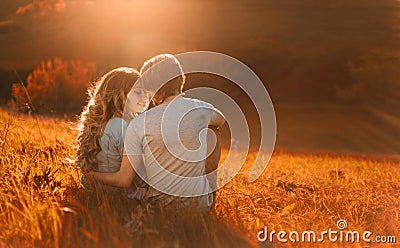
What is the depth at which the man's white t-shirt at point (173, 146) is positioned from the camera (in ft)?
15.4

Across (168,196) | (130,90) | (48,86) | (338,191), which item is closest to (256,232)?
(168,196)

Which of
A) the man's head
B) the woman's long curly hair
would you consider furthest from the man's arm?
the man's head

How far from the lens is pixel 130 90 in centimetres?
494

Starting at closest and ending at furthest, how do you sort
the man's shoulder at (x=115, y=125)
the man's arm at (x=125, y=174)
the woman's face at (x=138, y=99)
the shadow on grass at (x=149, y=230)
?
the shadow on grass at (x=149, y=230), the man's arm at (x=125, y=174), the woman's face at (x=138, y=99), the man's shoulder at (x=115, y=125)

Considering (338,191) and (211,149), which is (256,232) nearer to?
(211,149)

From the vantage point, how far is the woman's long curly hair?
4.97 meters

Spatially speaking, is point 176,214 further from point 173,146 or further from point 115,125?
point 115,125

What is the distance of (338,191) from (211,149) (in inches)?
94.7

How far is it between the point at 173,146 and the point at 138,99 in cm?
55

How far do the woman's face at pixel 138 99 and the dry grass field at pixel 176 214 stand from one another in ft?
2.71

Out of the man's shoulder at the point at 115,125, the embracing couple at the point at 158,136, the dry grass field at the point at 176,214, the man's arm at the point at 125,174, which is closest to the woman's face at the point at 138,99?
the embracing couple at the point at 158,136

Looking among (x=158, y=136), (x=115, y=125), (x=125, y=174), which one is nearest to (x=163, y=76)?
Result: (x=158, y=136)

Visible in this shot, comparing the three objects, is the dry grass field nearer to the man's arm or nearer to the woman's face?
the man's arm

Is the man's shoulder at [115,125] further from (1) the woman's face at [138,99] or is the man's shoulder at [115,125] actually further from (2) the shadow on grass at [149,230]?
(2) the shadow on grass at [149,230]
